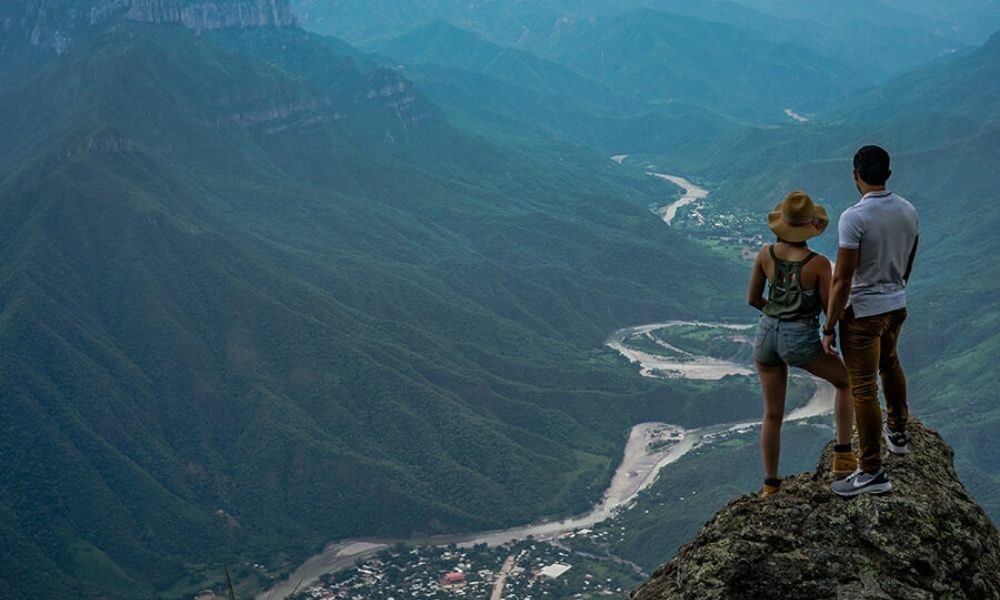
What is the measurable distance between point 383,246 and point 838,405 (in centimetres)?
15338

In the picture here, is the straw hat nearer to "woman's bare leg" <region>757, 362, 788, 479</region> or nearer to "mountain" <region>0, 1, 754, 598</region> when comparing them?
"woman's bare leg" <region>757, 362, 788, 479</region>

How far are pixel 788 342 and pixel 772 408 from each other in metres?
1.15

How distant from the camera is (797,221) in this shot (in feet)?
49.9

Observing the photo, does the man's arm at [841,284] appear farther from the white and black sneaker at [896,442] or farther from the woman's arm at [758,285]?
the white and black sneaker at [896,442]

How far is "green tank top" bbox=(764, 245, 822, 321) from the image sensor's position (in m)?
15.0

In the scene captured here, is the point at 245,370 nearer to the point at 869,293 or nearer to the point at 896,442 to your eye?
the point at 896,442

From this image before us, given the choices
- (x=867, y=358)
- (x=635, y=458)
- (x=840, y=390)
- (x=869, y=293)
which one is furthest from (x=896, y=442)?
(x=635, y=458)

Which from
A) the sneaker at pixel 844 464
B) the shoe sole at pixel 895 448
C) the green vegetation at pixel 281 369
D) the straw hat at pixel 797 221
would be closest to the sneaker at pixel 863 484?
the sneaker at pixel 844 464

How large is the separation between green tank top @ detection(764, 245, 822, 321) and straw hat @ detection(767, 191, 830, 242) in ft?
0.90

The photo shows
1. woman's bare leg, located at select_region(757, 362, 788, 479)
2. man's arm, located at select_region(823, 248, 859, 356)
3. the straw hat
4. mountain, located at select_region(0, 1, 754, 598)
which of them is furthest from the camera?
mountain, located at select_region(0, 1, 754, 598)

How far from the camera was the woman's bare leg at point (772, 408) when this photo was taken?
15.8m

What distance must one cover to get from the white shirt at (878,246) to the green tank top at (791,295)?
49cm

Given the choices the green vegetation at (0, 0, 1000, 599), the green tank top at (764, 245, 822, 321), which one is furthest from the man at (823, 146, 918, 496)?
the green vegetation at (0, 0, 1000, 599)

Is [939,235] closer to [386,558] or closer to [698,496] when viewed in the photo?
[698,496]
